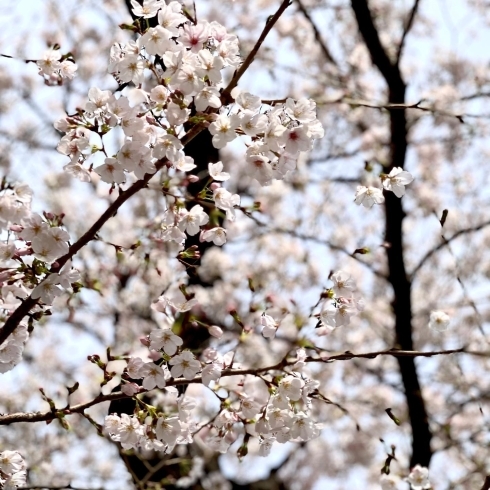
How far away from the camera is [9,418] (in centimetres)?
186

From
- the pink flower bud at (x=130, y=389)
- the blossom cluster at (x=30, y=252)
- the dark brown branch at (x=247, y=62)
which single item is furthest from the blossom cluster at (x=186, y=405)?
the dark brown branch at (x=247, y=62)

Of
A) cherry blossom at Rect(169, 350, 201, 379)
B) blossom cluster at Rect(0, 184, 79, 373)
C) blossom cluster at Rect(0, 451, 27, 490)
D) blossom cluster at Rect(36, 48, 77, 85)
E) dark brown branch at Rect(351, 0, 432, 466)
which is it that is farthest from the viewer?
dark brown branch at Rect(351, 0, 432, 466)

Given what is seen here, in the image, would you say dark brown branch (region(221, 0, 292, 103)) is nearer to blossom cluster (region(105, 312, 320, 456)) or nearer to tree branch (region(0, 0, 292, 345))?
tree branch (region(0, 0, 292, 345))

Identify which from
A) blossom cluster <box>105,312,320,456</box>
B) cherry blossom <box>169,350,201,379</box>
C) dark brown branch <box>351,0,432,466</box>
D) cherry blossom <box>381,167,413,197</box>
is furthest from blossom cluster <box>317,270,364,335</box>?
dark brown branch <box>351,0,432,466</box>

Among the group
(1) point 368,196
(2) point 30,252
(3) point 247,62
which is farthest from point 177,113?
(1) point 368,196

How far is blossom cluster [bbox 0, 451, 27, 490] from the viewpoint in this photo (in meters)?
1.91

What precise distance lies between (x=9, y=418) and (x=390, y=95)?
3.26 metres

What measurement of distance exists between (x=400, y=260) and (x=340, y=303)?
2580mm

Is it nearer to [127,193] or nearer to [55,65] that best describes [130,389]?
[127,193]

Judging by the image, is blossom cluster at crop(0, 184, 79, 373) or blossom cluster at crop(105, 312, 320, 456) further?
blossom cluster at crop(105, 312, 320, 456)

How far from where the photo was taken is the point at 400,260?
4449 mm

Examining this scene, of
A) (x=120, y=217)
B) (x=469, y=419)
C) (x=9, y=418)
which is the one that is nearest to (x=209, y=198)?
(x=9, y=418)

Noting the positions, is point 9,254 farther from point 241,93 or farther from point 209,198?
point 241,93

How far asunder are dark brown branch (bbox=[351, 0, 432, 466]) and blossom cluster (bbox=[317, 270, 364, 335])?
7.60 feet
